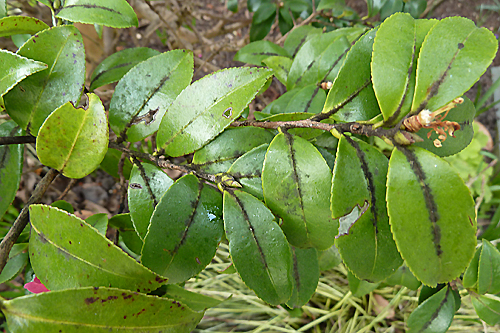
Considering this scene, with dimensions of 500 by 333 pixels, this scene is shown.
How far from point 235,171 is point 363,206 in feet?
0.58

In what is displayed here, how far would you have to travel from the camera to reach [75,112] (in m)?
0.39

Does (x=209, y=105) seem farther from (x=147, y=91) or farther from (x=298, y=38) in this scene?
(x=298, y=38)

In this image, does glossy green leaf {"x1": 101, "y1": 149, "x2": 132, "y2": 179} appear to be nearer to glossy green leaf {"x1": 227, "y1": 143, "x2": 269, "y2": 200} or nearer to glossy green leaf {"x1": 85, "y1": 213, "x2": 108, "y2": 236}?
glossy green leaf {"x1": 85, "y1": 213, "x2": 108, "y2": 236}

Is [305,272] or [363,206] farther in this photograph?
[305,272]

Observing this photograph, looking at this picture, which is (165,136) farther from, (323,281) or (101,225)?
(323,281)

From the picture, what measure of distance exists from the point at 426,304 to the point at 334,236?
0.42m

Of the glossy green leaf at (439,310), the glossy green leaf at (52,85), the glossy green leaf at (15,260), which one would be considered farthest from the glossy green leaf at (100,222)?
the glossy green leaf at (439,310)

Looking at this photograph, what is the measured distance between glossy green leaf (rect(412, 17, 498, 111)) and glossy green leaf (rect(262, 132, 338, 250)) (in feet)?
0.44

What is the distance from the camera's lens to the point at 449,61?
0.34 metres

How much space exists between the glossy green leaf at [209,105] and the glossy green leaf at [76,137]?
99 mm

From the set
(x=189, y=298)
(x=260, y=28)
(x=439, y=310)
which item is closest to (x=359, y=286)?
(x=439, y=310)

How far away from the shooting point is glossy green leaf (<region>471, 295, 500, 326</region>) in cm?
65

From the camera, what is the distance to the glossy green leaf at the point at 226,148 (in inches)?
17.7

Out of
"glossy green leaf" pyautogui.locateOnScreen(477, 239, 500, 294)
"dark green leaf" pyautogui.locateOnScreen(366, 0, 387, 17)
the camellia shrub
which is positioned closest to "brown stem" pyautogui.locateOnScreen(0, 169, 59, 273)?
the camellia shrub
